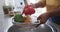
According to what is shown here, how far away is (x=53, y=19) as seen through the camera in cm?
89

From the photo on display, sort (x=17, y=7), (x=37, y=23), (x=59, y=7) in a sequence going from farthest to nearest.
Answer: (x=17, y=7), (x=59, y=7), (x=37, y=23)

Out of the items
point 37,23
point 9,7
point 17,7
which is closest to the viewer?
point 37,23

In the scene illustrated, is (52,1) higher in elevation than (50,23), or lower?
higher

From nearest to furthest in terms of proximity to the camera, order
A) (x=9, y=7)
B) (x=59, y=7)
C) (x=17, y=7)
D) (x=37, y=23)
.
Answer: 1. (x=37, y=23)
2. (x=59, y=7)
3. (x=9, y=7)
4. (x=17, y=7)

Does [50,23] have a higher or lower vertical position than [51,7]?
lower

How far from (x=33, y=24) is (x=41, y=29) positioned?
141 mm

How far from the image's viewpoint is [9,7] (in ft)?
4.45

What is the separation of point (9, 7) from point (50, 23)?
605 millimetres

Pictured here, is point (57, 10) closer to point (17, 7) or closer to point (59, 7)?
point (59, 7)

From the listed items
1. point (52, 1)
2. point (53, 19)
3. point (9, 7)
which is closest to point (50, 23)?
point (53, 19)

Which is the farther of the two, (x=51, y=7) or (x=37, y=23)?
(x=51, y=7)

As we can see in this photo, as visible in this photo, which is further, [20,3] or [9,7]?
[20,3]

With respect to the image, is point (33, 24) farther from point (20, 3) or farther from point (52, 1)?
point (20, 3)

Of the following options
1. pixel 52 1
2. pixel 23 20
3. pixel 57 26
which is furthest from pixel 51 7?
pixel 23 20
